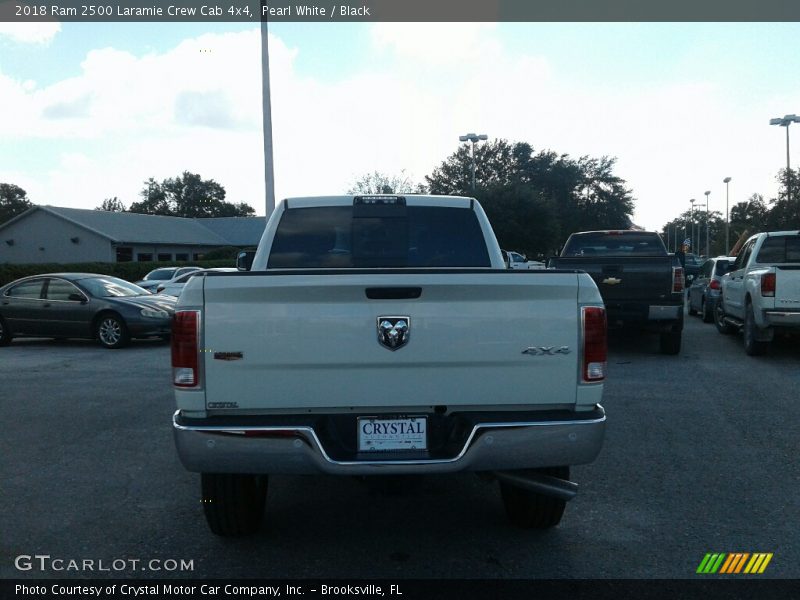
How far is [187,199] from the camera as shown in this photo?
123 meters

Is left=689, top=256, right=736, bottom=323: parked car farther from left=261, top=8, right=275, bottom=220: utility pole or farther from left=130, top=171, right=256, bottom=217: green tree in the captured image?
left=130, top=171, right=256, bottom=217: green tree

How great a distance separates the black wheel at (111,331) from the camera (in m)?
14.0

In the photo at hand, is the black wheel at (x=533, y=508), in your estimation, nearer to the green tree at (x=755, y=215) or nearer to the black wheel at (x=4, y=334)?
the black wheel at (x=4, y=334)

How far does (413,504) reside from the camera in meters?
5.08

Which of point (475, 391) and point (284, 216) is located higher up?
point (284, 216)

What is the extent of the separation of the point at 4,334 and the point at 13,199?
10020 centimetres

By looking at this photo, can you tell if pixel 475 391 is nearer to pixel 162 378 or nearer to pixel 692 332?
pixel 162 378

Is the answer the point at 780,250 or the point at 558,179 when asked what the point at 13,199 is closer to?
the point at 558,179

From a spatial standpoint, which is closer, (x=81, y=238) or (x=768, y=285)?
(x=768, y=285)

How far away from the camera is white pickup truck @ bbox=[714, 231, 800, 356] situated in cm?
1080

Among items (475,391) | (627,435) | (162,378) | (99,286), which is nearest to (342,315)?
(475,391)

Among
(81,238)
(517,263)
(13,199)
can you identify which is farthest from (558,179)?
(13,199)

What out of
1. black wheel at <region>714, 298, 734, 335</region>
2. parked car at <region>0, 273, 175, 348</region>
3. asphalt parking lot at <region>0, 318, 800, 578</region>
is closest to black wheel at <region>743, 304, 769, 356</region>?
black wheel at <region>714, 298, 734, 335</region>

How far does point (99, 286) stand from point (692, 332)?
478 inches
